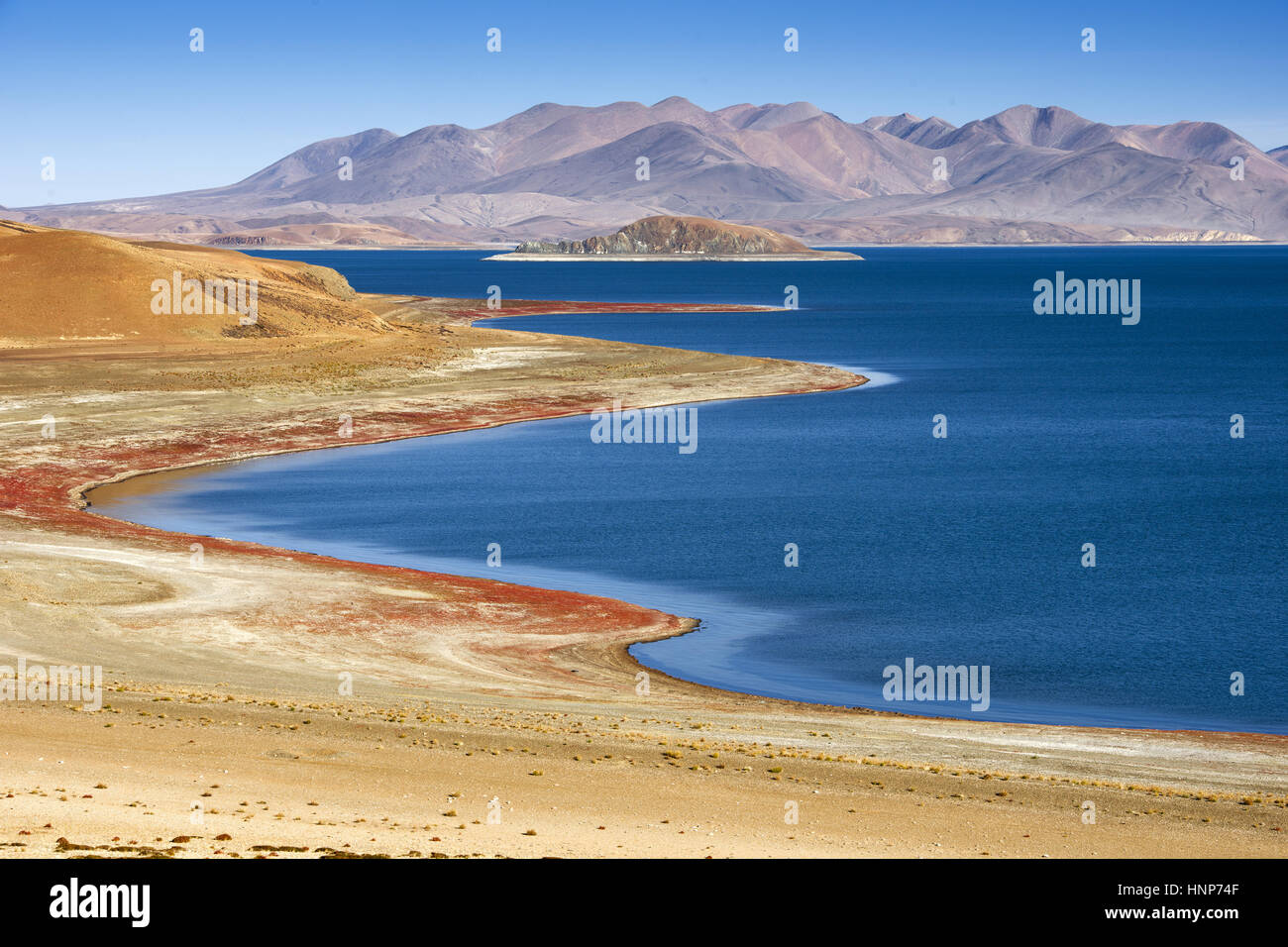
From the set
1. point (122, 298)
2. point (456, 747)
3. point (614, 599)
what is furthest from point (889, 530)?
point (122, 298)

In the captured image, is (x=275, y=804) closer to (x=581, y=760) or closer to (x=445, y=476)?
(x=581, y=760)

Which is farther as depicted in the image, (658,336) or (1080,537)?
(658,336)

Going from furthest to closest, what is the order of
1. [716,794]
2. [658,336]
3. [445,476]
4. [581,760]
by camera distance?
[658,336] → [445,476] → [581,760] → [716,794]

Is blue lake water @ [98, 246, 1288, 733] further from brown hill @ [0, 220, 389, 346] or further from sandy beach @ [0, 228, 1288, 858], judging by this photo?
brown hill @ [0, 220, 389, 346]

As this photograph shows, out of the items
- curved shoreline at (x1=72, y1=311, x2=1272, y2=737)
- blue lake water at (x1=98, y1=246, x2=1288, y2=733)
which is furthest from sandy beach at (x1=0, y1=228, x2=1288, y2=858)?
blue lake water at (x1=98, y1=246, x2=1288, y2=733)

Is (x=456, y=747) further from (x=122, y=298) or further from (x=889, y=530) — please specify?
(x=122, y=298)
